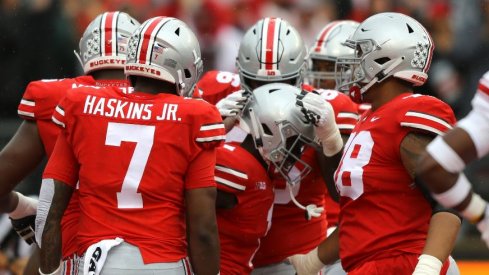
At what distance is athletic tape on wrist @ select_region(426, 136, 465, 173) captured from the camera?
3.97 meters

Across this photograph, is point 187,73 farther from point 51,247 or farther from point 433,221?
point 433,221

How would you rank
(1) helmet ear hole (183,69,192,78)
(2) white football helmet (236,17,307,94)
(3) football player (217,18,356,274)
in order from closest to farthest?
(1) helmet ear hole (183,69,192,78)
(3) football player (217,18,356,274)
(2) white football helmet (236,17,307,94)

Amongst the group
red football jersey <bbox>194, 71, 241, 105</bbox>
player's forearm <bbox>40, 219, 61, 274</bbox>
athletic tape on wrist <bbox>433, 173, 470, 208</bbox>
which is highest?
athletic tape on wrist <bbox>433, 173, 470, 208</bbox>

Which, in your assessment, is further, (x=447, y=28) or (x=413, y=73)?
(x=447, y=28)

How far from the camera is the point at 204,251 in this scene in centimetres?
488

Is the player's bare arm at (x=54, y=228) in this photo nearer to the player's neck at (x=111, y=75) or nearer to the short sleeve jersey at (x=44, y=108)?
the short sleeve jersey at (x=44, y=108)

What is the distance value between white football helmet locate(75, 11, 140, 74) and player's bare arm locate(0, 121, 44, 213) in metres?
0.45

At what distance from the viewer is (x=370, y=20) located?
5.39 meters

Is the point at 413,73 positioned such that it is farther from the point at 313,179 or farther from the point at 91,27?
the point at 91,27

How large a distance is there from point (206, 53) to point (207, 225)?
5962mm

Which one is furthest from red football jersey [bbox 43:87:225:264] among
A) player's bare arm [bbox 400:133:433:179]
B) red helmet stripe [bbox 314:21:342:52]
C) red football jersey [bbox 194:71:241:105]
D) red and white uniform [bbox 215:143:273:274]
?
red helmet stripe [bbox 314:21:342:52]

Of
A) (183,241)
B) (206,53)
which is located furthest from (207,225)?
(206,53)

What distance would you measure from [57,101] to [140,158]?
3.19ft

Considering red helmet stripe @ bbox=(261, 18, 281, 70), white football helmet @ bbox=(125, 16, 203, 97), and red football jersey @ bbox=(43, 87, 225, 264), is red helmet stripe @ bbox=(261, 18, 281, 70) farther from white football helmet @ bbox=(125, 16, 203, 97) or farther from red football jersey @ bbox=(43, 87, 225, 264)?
red football jersey @ bbox=(43, 87, 225, 264)
